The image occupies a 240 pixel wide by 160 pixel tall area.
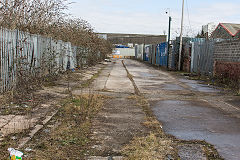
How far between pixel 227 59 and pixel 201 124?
27.9 feet

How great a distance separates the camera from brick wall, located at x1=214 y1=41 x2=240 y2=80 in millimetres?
11758

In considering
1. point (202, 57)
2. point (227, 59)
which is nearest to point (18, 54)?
point (227, 59)

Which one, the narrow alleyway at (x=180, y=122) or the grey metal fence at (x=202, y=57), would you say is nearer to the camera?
the narrow alleyway at (x=180, y=122)

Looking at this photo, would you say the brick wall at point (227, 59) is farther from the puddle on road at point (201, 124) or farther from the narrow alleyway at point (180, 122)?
the puddle on road at point (201, 124)

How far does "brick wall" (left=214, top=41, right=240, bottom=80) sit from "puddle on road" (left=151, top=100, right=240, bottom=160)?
17.5 feet

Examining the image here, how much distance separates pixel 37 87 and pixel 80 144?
476 cm

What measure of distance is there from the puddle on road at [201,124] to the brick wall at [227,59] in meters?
5.34

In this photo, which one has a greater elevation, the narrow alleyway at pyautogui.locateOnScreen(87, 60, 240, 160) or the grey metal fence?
the grey metal fence

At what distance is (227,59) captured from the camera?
1276cm

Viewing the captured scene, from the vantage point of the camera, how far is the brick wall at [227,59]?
11.8 m

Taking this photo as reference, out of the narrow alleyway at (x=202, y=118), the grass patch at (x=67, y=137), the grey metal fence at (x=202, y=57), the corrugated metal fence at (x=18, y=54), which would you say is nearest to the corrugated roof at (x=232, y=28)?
the grey metal fence at (x=202, y=57)

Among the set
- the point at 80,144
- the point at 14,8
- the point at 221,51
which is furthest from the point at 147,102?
the point at 221,51

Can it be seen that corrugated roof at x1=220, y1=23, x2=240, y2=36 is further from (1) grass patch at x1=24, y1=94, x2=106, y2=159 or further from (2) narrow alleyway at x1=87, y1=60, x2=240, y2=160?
(1) grass patch at x1=24, y1=94, x2=106, y2=159

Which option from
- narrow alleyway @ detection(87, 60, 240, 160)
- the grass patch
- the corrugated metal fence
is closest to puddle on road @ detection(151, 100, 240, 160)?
narrow alleyway @ detection(87, 60, 240, 160)
